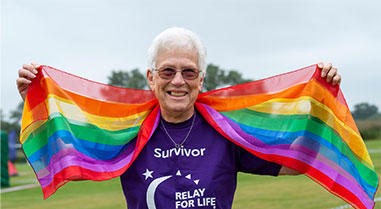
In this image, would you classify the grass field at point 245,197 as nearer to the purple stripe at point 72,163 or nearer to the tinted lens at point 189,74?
the purple stripe at point 72,163

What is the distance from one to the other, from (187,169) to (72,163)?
2.76 feet

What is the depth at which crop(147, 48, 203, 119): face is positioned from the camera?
293cm

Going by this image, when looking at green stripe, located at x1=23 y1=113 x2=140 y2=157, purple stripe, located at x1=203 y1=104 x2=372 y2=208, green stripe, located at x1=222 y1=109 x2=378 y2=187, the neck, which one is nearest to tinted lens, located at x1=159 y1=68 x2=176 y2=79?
the neck

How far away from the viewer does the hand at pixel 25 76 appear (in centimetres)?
312

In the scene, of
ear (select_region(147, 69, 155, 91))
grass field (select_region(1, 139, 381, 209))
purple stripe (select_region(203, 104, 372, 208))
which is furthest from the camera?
grass field (select_region(1, 139, 381, 209))

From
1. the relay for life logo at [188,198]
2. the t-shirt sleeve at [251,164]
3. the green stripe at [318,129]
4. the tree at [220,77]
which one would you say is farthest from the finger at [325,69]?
the tree at [220,77]

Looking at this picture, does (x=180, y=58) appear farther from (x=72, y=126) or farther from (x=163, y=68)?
(x=72, y=126)

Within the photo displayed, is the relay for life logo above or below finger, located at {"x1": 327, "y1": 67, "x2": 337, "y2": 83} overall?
below

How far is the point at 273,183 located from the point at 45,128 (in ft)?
34.2

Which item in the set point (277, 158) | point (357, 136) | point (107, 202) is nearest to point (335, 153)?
point (357, 136)

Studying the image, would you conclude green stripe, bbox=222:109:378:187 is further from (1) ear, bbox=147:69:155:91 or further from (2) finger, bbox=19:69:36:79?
(2) finger, bbox=19:69:36:79

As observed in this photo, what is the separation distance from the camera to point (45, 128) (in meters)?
3.36

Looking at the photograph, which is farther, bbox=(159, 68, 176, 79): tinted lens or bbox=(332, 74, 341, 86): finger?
bbox=(332, 74, 341, 86): finger

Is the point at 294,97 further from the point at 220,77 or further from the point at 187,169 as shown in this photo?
the point at 220,77
